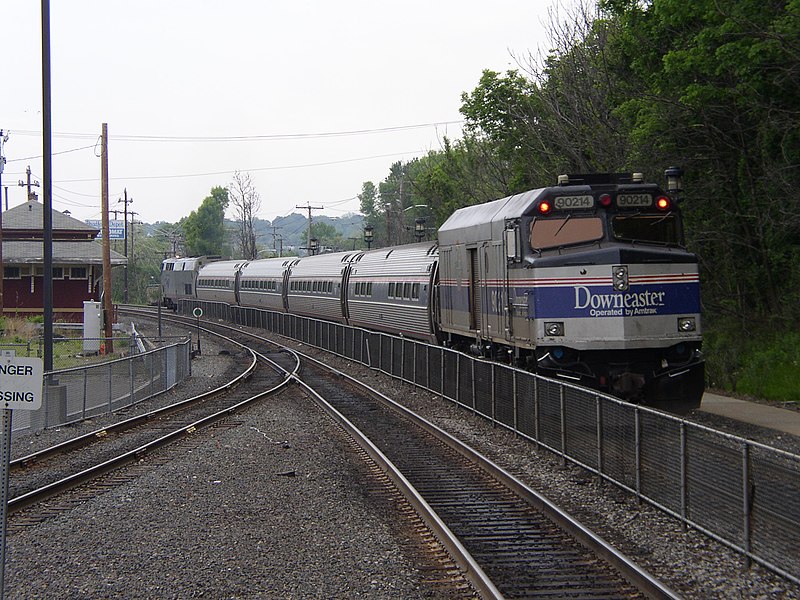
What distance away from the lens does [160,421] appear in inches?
771

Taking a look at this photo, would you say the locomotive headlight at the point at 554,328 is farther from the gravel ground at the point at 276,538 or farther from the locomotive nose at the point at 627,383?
the gravel ground at the point at 276,538

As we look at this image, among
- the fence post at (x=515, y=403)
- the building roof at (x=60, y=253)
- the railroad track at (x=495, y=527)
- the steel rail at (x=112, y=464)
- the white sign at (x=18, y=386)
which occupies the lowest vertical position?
the steel rail at (x=112, y=464)

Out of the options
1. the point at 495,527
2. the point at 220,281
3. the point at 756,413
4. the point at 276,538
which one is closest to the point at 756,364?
the point at 756,413

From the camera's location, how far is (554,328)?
14977 millimetres

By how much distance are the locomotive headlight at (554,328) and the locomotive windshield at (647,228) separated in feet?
5.83

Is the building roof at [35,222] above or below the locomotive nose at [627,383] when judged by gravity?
above

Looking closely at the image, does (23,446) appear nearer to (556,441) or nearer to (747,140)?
(556,441)

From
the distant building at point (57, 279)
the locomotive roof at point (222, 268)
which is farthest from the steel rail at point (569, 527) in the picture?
the locomotive roof at point (222, 268)

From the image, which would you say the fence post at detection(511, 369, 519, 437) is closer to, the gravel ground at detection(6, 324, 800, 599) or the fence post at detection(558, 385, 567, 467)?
the gravel ground at detection(6, 324, 800, 599)

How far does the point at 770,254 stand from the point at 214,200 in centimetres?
11150

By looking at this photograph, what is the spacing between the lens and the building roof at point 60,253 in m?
50.9

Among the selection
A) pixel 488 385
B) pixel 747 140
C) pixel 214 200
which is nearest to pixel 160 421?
pixel 488 385

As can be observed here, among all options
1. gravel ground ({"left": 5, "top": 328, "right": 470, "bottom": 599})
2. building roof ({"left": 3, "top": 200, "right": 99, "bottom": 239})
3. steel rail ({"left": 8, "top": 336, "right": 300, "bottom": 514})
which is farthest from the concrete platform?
building roof ({"left": 3, "top": 200, "right": 99, "bottom": 239})

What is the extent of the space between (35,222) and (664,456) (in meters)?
58.1
